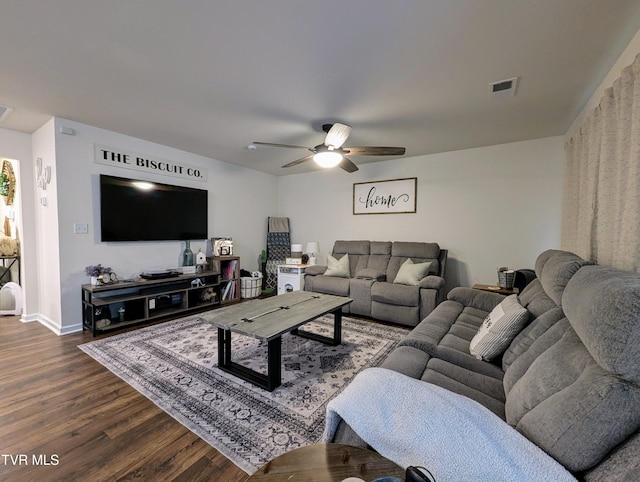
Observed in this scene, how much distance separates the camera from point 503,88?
226 centimetres

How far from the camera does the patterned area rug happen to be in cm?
162

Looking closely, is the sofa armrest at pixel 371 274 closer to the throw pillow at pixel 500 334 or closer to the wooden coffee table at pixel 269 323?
the wooden coffee table at pixel 269 323

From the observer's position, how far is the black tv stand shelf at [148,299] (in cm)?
312

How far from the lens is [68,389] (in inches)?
80.4

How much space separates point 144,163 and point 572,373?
4.47 m

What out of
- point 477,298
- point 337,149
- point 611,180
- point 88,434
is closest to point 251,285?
point 337,149

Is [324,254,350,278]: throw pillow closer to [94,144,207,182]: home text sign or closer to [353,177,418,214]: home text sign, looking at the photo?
[353,177,418,214]: home text sign

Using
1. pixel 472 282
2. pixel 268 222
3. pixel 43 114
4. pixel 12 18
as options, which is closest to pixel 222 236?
pixel 268 222

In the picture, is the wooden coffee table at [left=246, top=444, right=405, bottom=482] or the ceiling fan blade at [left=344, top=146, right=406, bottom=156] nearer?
the wooden coffee table at [left=246, top=444, right=405, bottom=482]

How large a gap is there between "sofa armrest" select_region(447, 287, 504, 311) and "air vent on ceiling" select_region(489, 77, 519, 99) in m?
1.76

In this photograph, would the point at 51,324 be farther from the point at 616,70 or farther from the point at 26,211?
the point at 616,70

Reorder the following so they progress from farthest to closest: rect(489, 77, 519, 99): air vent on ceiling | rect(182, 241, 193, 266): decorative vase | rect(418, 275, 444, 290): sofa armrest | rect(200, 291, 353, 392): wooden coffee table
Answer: rect(182, 241, 193, 266): decorative vase, rect(418, 275, 444, 290): sofa armrest, rect(489, 77, 519, 99): air vent on ceiling, rect(200, 291, 353, 392): wooden coffee table

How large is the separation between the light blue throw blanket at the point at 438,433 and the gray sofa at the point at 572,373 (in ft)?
0.18

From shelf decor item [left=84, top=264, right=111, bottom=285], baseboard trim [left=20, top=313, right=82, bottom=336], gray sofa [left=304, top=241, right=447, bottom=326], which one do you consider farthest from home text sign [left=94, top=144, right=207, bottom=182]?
gray sofa [left=304, top=241, right=447, bottom=326]
